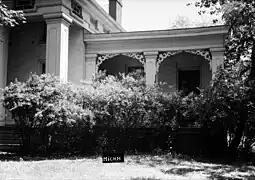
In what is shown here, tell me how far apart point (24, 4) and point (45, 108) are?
25.1 ft

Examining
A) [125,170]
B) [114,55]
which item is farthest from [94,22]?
[125,170]

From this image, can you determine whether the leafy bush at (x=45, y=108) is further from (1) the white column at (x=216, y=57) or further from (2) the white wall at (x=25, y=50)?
(1) the white column at (x=216, y=57)

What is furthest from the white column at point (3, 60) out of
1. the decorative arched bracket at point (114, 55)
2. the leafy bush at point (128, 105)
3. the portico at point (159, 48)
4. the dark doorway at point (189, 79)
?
the dark doorway at point (189, 79)

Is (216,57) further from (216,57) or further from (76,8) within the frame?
(76,8)

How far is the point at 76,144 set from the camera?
38.1ft

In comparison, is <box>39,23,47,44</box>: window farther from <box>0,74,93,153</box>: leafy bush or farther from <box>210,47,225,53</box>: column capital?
<box>210,47,225,53</box>: column capital

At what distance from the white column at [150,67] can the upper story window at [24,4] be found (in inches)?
241

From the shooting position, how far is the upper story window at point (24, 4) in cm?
1574

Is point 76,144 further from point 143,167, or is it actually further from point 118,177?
point 118,177

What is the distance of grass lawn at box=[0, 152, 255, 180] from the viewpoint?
7461 millimetres

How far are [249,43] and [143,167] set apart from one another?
916 centimetres

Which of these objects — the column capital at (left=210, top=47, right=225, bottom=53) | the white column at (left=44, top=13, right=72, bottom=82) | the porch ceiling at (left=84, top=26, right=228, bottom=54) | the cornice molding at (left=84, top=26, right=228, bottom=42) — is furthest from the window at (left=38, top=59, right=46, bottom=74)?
the column capital at (left=210, top=47, right=225, bottom=53)

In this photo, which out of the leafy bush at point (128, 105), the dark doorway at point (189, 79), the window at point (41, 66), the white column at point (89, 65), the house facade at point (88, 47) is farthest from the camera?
the dark doorway at point (189, 79)

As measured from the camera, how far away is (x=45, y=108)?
35.0 feet
